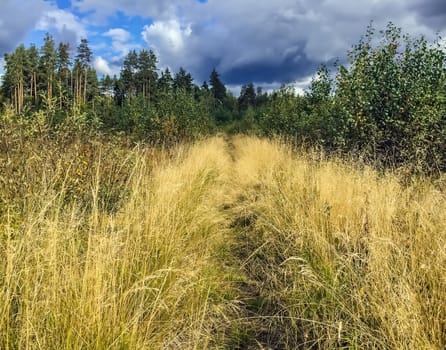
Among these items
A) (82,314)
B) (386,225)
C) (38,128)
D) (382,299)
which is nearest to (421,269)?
(382,299)

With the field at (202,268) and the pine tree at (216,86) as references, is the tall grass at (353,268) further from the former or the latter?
the pine tree at (216,86)

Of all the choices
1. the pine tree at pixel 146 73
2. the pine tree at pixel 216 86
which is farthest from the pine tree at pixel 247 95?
the pine tree at pixel 146 73

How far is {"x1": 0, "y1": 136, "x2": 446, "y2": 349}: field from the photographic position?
5.53 ft

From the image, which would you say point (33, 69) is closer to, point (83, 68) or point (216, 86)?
point (83, 68)

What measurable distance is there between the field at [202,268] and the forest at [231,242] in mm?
16

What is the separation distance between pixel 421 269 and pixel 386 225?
661 millimetres

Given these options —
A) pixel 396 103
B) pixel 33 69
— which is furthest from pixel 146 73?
pixel 396 103

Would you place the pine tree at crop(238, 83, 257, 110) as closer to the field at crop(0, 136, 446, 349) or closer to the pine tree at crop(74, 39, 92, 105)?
the pine tree at crop(74, 39, 92, 105)

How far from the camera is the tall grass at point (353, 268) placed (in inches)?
69.1

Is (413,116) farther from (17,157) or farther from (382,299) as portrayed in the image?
(17,157)

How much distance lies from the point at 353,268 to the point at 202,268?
133 cm

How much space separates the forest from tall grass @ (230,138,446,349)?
0.06 ft

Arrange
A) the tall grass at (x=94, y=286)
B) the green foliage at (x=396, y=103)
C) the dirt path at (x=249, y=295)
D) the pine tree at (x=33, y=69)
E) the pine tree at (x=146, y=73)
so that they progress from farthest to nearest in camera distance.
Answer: the pine tree at (x=146, y=73) < the pine tree at (x=33, y=69) < the green foliage at (x=396, y=103) < the dirt path at (x=249, y=295) < the tall grass at (x=94, y=286)

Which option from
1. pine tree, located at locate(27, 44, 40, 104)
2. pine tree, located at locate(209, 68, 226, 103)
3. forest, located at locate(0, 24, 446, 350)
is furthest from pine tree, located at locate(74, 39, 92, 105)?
forest, located at locate(0, 24, 446, 350)
